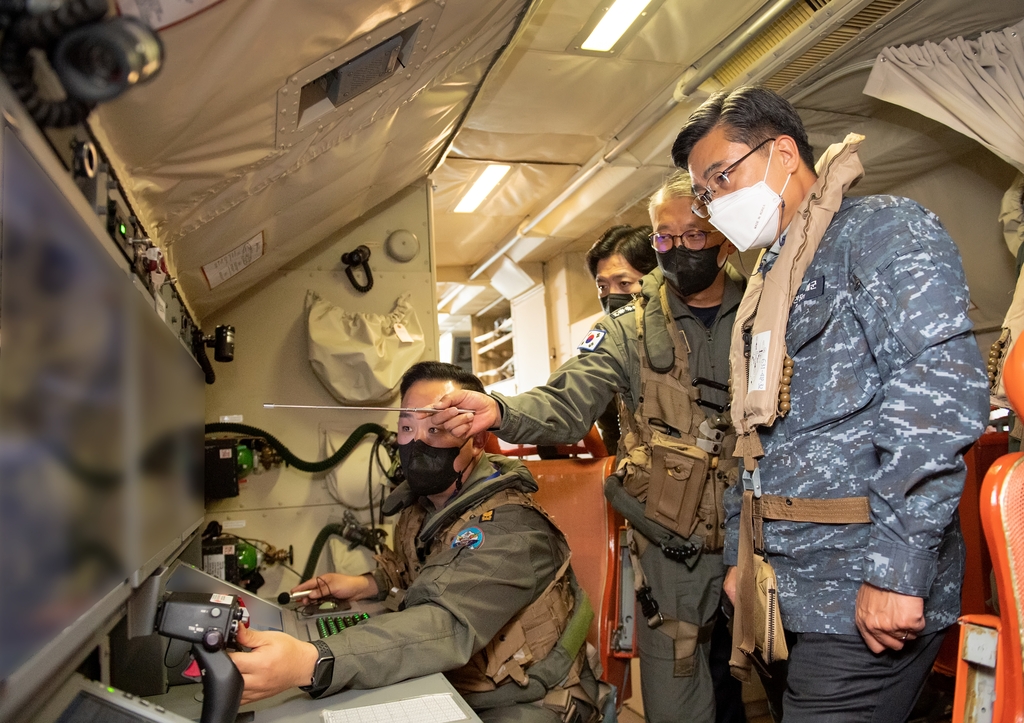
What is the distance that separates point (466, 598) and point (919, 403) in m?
0.99

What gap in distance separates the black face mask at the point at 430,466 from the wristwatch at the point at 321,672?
69 centimetres

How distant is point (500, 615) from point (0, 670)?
119 cm

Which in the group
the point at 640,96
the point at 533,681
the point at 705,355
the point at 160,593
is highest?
the point at 640,96

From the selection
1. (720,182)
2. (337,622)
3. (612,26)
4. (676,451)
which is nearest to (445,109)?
(612,26)

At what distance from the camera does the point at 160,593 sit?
1310mm

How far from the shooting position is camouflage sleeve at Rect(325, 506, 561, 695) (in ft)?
4.62

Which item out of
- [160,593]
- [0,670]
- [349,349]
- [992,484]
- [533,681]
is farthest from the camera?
[349,349]

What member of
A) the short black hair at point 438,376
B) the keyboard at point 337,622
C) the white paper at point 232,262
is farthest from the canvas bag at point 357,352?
the keyboard at point 337,622

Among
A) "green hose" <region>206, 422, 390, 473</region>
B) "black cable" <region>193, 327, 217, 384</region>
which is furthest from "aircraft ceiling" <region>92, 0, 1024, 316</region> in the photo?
"green hose" <region>206, 422, 390, 473</region>

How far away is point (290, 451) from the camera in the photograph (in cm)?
314

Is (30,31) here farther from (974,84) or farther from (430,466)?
(974,84)

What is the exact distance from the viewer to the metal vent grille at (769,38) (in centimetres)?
258

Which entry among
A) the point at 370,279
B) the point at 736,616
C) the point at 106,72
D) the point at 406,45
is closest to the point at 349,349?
the point at 370,279

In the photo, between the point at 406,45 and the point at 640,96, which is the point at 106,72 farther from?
the point at 640,96
